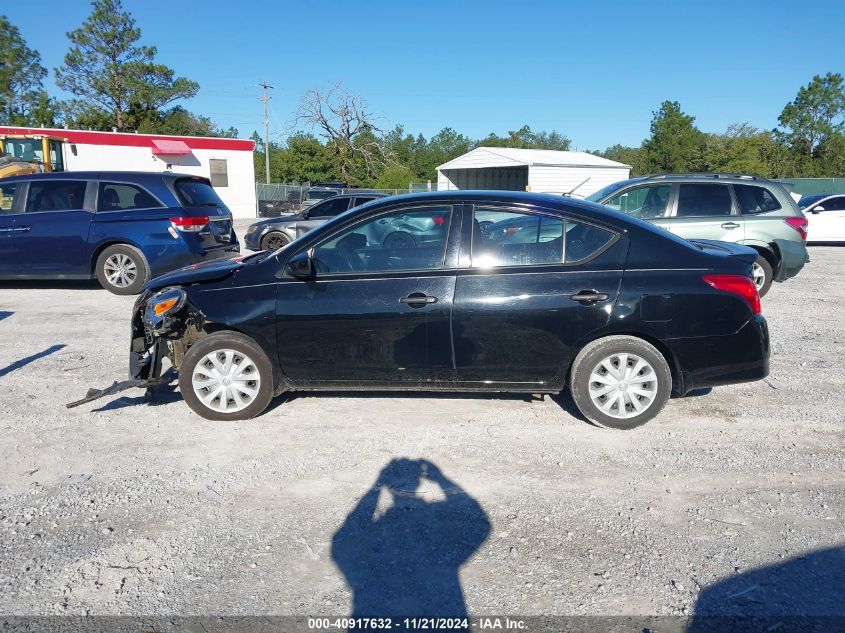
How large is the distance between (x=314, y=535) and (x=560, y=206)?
295 centimetres

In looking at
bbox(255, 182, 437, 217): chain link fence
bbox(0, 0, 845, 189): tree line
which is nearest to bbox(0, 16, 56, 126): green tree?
bbox(0, 0, 845, 189): tree line

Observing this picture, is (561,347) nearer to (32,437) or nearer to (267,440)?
(267,440)

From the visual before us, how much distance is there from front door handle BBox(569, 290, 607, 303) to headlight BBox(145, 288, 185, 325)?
2908 millimetres

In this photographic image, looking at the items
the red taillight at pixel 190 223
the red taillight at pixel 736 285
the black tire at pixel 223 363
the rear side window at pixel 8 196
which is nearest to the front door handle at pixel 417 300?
the black tire at pixel 223 363

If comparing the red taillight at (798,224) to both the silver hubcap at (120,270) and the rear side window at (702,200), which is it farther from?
the silver hubcap at (120,270)

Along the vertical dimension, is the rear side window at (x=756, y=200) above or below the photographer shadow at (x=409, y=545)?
above

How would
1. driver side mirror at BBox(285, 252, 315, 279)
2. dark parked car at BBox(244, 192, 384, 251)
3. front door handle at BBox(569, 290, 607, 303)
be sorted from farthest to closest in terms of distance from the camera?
dark parked car at BBox(244, 192, 384, 251) → driver side mirror at BBox(285, 252, 315, 279) → front door handle at BBox(569, 290, 607, 303)

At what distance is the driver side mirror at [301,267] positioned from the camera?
15.6ft

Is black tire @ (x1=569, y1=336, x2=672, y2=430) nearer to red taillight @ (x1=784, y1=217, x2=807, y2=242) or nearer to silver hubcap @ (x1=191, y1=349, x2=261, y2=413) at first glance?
silver hubcap @ (x1=191, y1=349, x2=261, y2=413)

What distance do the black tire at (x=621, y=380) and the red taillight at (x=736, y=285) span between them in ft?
2.10

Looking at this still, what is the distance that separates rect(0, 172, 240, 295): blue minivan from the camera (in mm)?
9562

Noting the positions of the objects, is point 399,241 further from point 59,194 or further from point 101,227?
point 59,194

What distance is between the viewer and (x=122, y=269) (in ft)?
32.0

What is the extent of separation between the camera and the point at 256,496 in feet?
12.5
